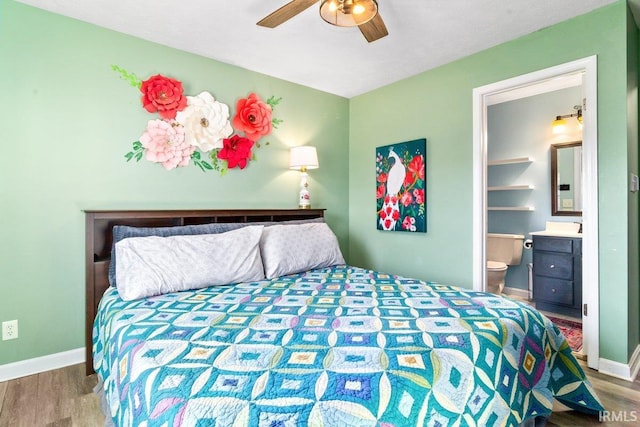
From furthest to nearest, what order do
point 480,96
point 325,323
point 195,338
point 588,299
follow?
point 480,96, point 588,299, point 325,323, point 195,338

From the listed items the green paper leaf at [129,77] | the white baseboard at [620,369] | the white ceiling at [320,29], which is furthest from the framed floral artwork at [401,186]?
the green paper leaf at [129,77]

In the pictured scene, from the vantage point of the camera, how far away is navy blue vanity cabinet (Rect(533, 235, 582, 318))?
3.22m

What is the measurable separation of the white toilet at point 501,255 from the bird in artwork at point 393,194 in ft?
4.22

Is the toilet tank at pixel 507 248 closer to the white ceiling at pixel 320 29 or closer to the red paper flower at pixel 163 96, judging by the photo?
the white ceiling at pixel 320 29

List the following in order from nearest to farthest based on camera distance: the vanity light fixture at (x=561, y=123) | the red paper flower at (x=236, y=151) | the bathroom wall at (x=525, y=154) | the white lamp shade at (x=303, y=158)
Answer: the red paper flower at (x=236, y=151)
the white lamp shade at (x=303, y=158)
the vanity light fixture at (x=561, y=123)
the bathroom wall at (x=525, y=154)

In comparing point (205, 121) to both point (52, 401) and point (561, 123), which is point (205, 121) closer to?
point (52, 401)

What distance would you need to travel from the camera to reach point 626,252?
2135mm

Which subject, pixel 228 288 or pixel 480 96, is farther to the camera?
pixel 480 96

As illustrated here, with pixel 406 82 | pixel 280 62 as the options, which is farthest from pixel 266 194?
pixel 406 82

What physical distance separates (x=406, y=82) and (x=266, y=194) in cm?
175

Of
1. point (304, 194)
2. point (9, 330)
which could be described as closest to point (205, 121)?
point (304, 194)

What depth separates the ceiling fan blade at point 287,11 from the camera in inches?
65.2

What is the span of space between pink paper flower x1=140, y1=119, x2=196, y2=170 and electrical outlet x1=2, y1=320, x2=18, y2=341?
1335 mm

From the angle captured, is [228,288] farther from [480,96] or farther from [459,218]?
[480,96]
